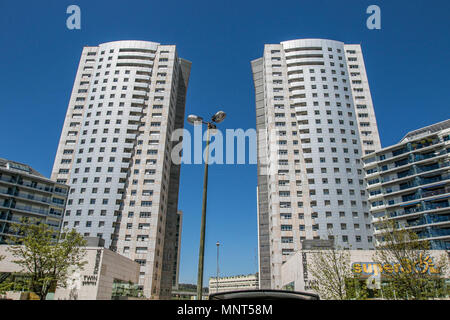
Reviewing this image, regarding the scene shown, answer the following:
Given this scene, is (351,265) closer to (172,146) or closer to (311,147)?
(311,147)

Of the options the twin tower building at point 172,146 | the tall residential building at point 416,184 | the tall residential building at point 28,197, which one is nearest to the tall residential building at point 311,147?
the twin tower building at point 172,146

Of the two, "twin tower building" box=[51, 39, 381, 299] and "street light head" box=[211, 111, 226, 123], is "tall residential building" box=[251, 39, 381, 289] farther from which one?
"street light head" box=[211, 111, 226, 123]

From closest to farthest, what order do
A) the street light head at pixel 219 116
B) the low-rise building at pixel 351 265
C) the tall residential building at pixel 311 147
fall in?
the street light head at pixel 219 116, the low-rise building at pixel 351 265, the tall residential building at pixel 311 147

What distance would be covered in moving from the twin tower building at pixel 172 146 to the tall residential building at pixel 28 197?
3.56 metres

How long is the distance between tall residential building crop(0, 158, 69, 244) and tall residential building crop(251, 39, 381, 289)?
164 ft

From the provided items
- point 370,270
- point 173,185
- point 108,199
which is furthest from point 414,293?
point 173,185

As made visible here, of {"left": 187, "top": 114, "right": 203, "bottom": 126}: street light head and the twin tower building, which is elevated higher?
the twin tower building

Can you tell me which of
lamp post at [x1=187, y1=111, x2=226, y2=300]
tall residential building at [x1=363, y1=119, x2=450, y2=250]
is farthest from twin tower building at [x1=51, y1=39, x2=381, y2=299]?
lamp post at [x1=187, y1=111, x2=226, y2=300]

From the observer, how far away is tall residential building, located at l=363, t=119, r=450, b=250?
198 feet

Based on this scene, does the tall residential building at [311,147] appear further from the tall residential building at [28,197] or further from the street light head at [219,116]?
the street light head at [219,116]

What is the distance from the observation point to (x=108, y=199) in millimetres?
71188

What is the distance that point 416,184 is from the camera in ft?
213

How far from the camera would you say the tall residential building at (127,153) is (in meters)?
69.4
